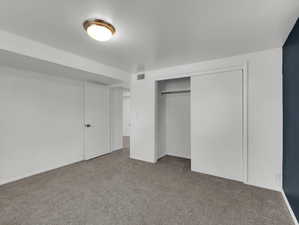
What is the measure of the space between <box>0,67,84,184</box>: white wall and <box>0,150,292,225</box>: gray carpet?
0.38 meters

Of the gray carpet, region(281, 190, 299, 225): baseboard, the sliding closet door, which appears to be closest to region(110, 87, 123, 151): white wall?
the gray carpet

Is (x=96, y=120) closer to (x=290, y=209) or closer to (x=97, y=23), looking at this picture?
(x=97, y=23)

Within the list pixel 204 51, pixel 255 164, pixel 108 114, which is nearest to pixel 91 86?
pixel 108 114

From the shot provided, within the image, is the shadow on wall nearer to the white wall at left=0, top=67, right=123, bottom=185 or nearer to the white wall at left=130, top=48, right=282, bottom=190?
the white wall at left=130, top=48, right=282, bottom=190

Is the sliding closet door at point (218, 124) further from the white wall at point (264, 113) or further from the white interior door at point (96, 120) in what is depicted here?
the white interior door at point (96, 120)

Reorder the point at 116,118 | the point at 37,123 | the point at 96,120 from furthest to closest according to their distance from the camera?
the point at 116,118 < the point at 96,120 < the point at 37,123

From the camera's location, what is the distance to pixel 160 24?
177cm

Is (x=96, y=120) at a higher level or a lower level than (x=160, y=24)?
lower

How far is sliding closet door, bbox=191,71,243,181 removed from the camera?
106 inches

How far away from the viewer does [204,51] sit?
8.39ft

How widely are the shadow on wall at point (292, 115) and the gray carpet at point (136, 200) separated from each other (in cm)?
34

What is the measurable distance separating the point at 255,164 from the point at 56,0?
142 inches

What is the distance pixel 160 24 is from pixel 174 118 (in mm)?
2947

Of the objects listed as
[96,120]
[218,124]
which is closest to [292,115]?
[218,124]
